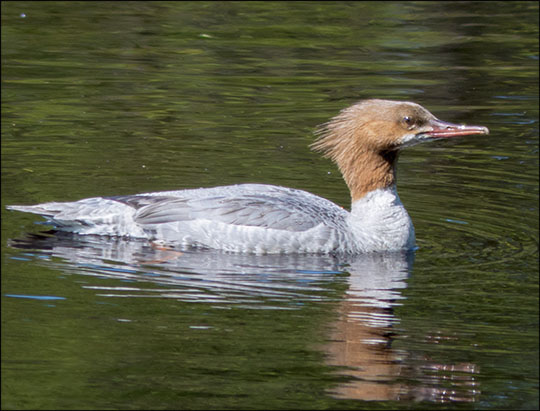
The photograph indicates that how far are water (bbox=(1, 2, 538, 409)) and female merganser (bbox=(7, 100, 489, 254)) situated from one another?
0.61ft

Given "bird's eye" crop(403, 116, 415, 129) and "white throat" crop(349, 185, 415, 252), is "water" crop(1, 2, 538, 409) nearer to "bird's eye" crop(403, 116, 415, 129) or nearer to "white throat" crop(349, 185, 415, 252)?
"white throat" crop(349, 185, 415, 252)

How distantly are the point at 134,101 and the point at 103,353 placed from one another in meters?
6.91

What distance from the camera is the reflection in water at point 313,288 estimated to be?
643cm

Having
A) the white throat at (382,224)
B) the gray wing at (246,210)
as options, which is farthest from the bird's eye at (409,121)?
the gray wing at (246,210)

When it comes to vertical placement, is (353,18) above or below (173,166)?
above

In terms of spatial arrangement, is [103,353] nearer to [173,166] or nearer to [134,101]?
[173,166]

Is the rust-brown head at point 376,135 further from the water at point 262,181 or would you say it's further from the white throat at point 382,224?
the water at point 262,181

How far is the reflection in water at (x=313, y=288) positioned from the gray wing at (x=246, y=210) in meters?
0.27

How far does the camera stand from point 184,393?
617 centimetres

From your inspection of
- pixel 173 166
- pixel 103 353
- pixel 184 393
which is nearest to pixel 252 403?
pixel 184 393

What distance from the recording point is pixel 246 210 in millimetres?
8938

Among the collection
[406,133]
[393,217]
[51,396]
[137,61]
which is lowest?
[51,396]

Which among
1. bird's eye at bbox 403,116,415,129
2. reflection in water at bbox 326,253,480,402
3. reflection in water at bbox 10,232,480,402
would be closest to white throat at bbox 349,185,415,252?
reflection in water at bbox 10,232,480,402

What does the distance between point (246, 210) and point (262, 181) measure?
5.60 ft
